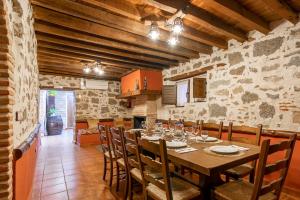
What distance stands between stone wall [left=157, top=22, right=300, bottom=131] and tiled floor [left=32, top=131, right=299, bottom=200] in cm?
122

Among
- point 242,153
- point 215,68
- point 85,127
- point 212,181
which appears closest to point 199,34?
point 215,68

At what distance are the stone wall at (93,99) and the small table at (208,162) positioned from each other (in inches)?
220

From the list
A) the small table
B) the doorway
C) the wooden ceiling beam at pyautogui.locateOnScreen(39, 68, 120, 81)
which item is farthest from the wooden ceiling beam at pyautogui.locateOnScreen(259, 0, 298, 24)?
the doorway

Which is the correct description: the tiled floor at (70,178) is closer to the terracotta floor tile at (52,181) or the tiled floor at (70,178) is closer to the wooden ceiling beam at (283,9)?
the terracotta floor tile at (52,181)

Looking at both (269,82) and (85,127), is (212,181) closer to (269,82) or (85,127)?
(269,82)

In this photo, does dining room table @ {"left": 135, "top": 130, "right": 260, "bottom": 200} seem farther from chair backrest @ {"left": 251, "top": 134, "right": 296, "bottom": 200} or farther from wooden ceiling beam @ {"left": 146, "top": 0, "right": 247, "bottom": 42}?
wooden ceiling beam @ {"left": 146, "top": 0, "right": 247, "bottom": 42}

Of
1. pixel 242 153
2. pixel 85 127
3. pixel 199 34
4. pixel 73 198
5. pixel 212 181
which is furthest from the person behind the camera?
pixel 85 127

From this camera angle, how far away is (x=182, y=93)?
4785 millimetres

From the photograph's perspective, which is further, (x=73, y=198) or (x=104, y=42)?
(x=104, y=42)

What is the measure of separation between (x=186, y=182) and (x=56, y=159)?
11.8ft

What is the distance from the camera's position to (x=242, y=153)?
5.55ft

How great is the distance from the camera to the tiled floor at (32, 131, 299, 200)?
245 centimetres

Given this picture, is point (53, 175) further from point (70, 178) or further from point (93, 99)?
point (93, 99)

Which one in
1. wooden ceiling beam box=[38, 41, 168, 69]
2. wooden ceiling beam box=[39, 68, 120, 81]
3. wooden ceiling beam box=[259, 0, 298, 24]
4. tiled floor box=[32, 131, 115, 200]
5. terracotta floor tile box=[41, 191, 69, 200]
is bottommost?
tiled floor box=[32, 131, 115, 200]
